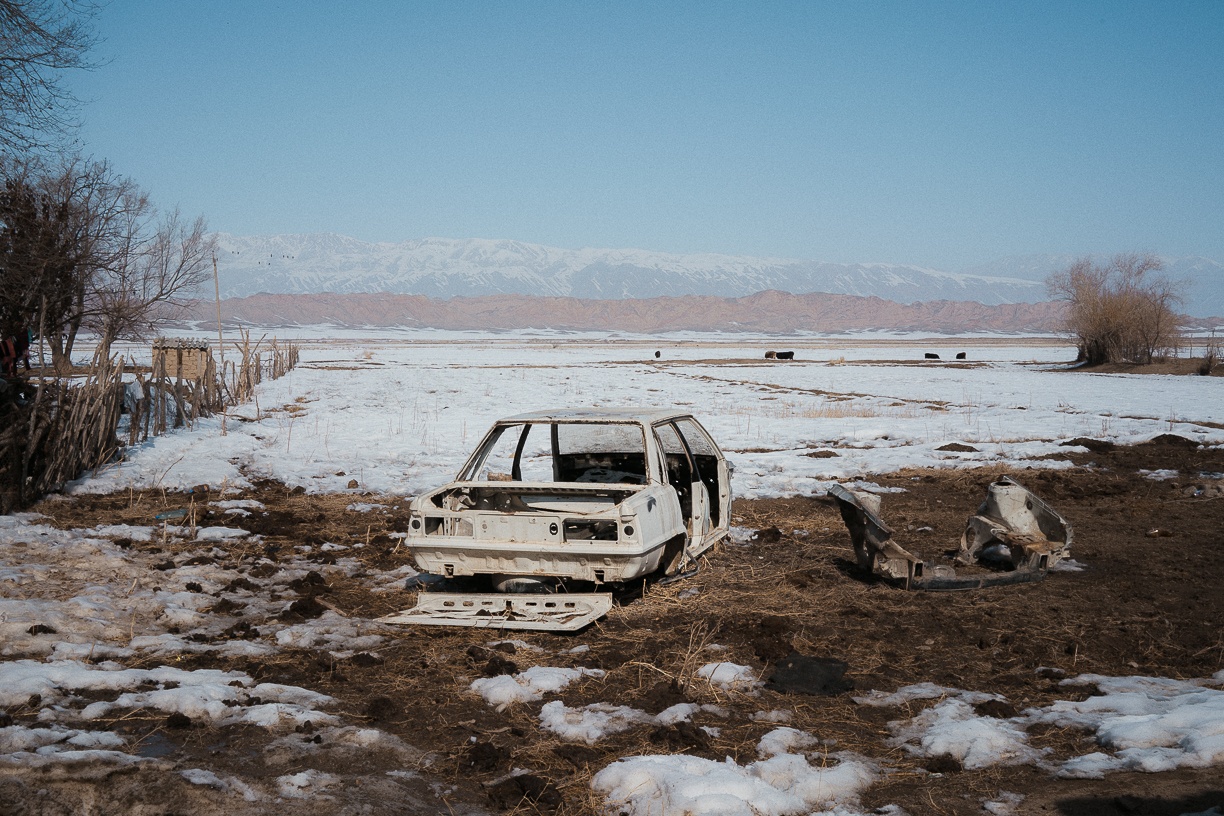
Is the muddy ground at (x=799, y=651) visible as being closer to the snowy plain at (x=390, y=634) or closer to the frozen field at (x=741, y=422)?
the snowy plain at (x=390, y=634)

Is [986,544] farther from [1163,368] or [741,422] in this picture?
[1163,368]

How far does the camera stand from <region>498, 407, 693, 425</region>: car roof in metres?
7.14

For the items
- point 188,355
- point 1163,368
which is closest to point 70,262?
point 188,355

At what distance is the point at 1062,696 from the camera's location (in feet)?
16.3

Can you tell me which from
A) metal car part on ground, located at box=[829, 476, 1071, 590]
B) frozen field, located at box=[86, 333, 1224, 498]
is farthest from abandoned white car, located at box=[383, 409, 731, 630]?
frozen field, located at box=[86, 333, 1224, 498]

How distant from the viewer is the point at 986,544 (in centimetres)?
813

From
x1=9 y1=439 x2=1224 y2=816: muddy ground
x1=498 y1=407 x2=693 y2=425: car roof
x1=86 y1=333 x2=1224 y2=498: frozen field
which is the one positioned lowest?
x1=9 y1=439 x2=1224 y2=816: muddy ground

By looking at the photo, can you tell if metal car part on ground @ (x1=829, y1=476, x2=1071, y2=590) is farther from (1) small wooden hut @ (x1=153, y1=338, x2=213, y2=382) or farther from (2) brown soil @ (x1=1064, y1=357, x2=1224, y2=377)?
(2) brown soil @ (x1=1064, y1=357, x2=1224, y2=377)

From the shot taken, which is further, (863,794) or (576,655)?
(576,655)

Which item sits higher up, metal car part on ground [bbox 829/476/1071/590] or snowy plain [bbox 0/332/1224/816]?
metal car part on ground [bbox 829/476/1071/590]

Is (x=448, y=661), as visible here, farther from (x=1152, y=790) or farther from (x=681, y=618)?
(x=1152, y=790)

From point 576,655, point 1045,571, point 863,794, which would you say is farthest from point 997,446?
point 863,794

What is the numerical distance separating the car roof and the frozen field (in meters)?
4.50

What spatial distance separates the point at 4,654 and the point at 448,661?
2.55 meters
